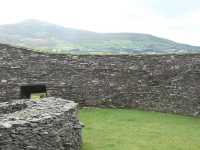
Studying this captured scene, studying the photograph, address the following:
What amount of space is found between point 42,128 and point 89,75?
14451mm

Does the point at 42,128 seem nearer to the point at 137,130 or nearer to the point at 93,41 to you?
the point at 137,130

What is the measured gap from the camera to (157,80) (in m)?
26.7

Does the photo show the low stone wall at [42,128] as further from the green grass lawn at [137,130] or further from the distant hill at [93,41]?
the distant hill at [93,41]

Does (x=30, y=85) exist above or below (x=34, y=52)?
below

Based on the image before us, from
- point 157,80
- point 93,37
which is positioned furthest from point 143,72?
point 93,37

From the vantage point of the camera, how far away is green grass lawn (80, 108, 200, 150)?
16578 millimetres

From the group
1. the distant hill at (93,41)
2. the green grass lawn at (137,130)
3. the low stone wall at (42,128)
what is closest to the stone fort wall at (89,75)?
the green grass lawn at (137,130)

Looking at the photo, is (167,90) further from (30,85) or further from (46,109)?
(46,109)

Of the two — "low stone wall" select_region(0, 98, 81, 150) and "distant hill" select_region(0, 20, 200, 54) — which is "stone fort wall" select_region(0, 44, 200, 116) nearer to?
"low stone wall" select_region(0, 98, 81, 150)

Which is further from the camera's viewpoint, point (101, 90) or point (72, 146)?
point (101, 90)

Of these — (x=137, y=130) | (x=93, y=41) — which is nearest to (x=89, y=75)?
(x=137, y=130)

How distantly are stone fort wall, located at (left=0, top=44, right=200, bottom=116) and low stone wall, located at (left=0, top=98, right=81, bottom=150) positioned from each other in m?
10.6

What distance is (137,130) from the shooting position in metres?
19.6

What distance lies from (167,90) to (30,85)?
7699mm
